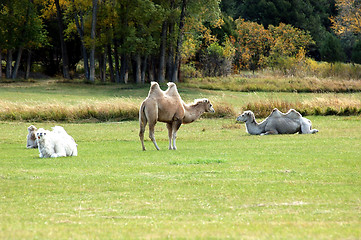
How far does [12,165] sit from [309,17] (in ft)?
266

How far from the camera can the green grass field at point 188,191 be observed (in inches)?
310

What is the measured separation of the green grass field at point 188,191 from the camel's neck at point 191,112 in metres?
0.97

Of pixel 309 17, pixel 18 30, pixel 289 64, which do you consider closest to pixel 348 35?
pixel 309 17

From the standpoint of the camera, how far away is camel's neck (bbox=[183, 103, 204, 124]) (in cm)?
2116

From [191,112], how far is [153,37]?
124 ft

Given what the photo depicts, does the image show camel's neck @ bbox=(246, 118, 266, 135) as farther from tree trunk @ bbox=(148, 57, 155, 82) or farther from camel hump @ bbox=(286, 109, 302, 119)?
tree trunk @ bbox=(148, 57, 155, 82)

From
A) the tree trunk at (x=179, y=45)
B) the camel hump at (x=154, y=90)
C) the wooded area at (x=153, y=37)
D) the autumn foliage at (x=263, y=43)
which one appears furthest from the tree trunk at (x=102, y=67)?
the camel hump at (x=154, y=90)

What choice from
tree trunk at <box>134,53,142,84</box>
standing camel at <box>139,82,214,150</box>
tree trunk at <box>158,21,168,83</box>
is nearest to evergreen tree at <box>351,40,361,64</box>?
tree trunk at <box>158,21,168,83</box>

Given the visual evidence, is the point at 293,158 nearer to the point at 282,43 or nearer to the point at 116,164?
the point at 116,164

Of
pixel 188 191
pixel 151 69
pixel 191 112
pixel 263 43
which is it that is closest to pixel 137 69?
pixel 151 69

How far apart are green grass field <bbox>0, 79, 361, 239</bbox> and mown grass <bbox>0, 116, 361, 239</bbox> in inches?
0.6

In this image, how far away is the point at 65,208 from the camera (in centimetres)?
964

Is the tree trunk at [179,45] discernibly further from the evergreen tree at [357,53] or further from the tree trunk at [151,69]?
the evergreen tree at [357,53]

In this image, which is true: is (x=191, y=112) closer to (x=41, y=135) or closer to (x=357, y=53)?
(x=41, y=135)
